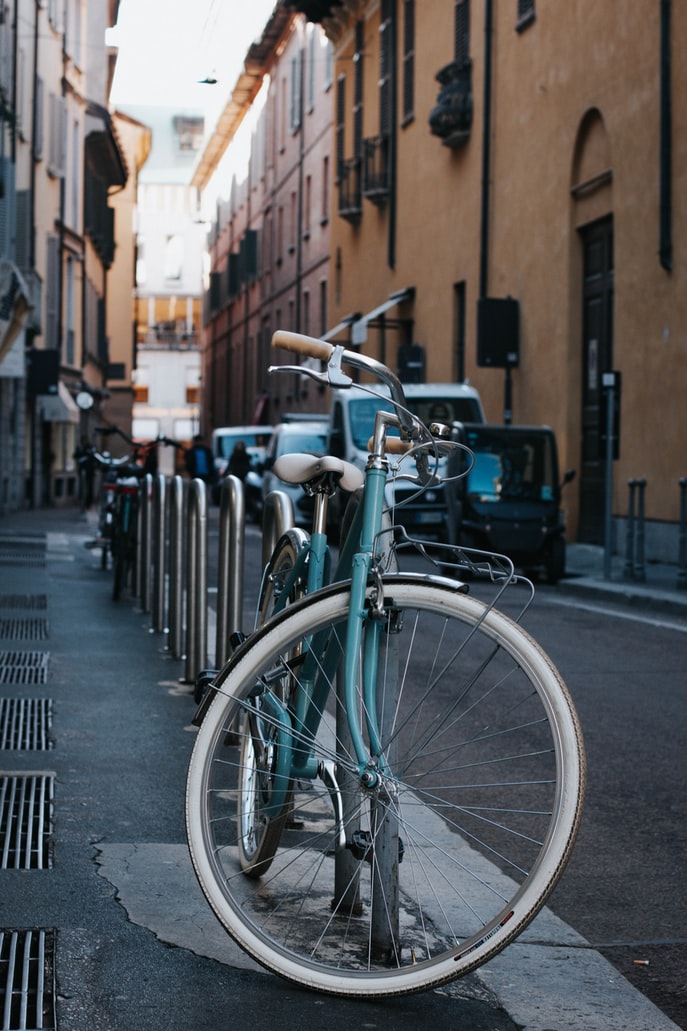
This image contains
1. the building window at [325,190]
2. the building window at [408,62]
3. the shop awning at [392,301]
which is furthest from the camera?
the building window at [325,190]

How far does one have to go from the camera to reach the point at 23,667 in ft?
28.5

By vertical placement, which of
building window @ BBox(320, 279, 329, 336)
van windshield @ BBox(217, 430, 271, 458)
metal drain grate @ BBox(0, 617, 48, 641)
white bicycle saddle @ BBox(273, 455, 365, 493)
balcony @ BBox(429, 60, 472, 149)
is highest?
balcony @ BBox(429, 60, 472, 149)

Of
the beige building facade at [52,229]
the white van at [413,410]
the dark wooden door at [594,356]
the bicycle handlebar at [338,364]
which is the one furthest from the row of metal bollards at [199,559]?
the beige building facade at [52,229]

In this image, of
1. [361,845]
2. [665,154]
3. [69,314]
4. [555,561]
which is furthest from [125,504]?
[69,314]

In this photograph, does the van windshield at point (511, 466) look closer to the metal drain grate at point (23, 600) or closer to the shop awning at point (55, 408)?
the metal drain grate at point (23, 600)

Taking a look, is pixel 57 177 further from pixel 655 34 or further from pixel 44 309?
pixel 655 34

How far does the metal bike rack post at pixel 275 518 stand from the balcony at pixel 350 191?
30.2 m

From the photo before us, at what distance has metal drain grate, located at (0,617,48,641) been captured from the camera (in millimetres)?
10258

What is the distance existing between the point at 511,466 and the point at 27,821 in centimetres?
1380

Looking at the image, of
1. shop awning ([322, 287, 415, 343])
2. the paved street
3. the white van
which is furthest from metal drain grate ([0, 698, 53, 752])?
shop awning ([322, 287, 415, 343])

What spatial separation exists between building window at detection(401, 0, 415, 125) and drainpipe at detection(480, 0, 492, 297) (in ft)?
17.4

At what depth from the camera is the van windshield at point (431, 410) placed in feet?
72.9

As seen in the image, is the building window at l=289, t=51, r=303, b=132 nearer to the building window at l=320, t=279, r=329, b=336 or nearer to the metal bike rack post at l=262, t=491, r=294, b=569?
the building window at l=320, t=279, r=329, b=336

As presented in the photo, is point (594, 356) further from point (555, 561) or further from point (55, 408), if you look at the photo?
point (55, 408)
